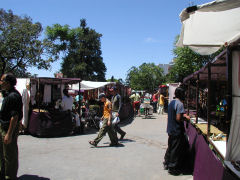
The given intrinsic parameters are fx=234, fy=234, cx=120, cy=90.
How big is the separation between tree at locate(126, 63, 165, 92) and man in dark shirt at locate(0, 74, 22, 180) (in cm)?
4250

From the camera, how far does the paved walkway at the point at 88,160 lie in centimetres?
468

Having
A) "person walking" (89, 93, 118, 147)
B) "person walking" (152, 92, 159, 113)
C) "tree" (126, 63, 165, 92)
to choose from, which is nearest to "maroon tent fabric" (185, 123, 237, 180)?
"person walking" (89, 93, 118, 147)

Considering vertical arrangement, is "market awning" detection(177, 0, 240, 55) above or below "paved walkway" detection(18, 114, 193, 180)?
above

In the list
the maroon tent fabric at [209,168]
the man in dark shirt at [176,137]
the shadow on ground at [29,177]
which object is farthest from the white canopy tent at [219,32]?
the shadow on ground at [29,177]

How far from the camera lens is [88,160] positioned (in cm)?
570

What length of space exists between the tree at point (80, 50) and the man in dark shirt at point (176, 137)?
137 feet

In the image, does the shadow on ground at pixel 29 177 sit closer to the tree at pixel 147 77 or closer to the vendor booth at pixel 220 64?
the vendor booth at pixel 220 64

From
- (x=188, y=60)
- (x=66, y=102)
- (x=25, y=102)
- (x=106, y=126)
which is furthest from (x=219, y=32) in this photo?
(x=188, y=60)

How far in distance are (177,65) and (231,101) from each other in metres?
19.2

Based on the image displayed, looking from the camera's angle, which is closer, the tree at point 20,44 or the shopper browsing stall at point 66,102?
the shopper browsing stall at point 66,102

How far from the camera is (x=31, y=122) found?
28.8 feet

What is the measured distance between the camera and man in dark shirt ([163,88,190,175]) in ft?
15.6

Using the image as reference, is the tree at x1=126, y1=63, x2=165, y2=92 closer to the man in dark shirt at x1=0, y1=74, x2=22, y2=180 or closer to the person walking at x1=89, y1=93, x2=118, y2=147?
the person walking at x1=89, y1=93, x2=118, y2=147

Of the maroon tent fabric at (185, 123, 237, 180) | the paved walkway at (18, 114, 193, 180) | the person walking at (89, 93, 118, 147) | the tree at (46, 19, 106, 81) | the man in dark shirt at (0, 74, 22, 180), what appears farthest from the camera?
the tree at (46, 19, 106, 81)
